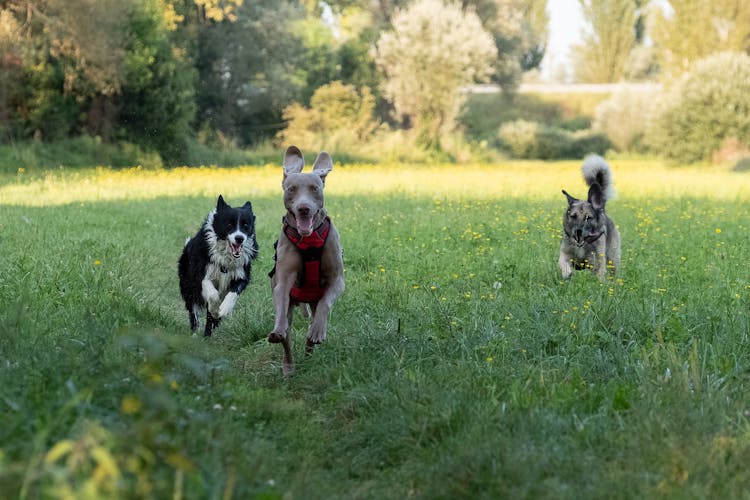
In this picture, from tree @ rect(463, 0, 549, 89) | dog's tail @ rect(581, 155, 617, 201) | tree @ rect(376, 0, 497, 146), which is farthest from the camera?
tree @ rect(463, 0, 549, 89)

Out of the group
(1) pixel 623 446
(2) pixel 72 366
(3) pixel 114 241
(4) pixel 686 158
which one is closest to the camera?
(1) pixel 623 446

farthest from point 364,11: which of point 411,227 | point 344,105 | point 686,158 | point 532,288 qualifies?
point 532,288

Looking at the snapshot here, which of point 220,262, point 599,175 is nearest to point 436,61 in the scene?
point 599,175

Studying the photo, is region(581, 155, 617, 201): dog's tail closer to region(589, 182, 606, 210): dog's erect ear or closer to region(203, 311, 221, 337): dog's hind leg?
region(589, 182, 606, 210): dog's erect ear

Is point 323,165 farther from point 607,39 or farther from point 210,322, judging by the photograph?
point 607,39

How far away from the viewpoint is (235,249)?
779 centimetres

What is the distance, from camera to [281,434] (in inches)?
184

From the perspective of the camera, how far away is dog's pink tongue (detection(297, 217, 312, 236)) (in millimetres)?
6086

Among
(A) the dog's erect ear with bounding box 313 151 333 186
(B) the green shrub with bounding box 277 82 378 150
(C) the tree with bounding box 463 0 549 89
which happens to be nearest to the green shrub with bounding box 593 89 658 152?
(C) the tree with bounding box 463 0 549 89

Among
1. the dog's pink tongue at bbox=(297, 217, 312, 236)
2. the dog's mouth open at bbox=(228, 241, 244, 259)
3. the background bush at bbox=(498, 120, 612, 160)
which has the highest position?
the dog's pink tongue at bbox=(297, 217, 312, 236)

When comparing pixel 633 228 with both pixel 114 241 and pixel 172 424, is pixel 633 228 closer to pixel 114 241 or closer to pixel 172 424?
pixel 114 241

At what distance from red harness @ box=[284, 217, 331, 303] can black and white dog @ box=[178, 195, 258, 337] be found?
1.52 m

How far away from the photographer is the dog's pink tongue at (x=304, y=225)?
6086 millimetres

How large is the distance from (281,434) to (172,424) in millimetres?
1492
